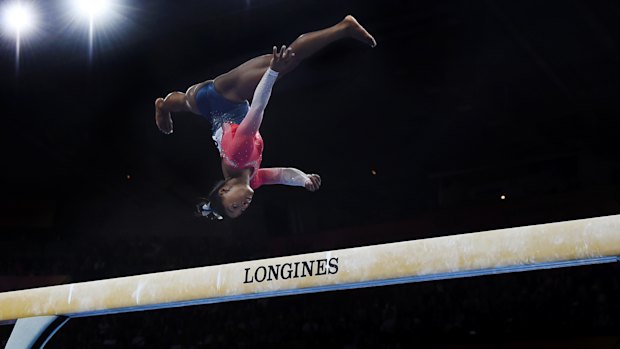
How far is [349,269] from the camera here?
3193 mm

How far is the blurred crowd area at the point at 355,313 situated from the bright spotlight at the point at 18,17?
3700 millimetres

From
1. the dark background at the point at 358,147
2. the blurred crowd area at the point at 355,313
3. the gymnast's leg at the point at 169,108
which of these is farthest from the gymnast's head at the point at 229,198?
the blurred crowd area at the point at 355,313

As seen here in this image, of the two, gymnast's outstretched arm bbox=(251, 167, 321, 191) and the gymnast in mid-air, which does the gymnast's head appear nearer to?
the gymnast in mid-air

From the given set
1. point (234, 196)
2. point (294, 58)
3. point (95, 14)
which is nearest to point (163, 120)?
point (234, 196)

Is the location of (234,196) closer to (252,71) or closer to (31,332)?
(252,71)

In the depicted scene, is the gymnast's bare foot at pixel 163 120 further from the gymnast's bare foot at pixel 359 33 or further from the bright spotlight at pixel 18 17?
the bright spotlight at pixel 18 17

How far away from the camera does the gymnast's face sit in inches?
193

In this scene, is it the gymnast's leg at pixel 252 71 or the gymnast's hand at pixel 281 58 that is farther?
the gymnast's leg at pixel 252 71

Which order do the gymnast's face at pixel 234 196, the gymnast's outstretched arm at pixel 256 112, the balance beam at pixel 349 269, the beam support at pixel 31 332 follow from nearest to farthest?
the balance beam at pixel 349 269
the beam support at pixel 31 332
the gymnast's outstretched arm at pixel 256 112
the gymnast's face at pixel 234 196

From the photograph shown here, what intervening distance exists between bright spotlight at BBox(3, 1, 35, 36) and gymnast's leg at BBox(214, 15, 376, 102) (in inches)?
114

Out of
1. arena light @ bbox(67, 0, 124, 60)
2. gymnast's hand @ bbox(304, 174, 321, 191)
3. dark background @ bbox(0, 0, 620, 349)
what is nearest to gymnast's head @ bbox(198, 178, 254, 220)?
gymnast's hand @ bbox(304, 174, 321, 191)

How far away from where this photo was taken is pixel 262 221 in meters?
8.84

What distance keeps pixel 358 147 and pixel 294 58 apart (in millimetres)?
3024

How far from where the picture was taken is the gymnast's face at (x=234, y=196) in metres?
4.91
